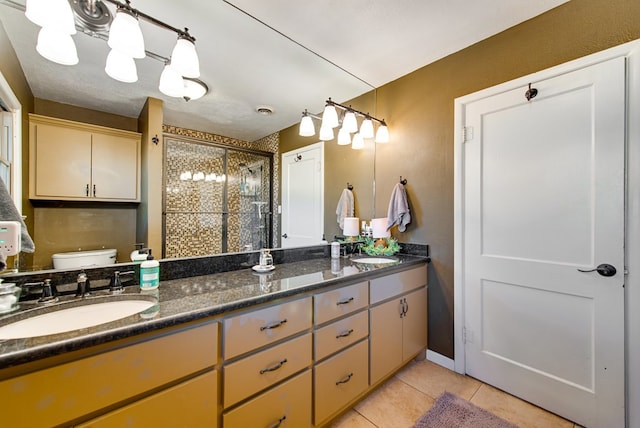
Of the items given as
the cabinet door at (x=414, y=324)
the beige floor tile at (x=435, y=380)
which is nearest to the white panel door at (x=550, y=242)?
the beige floor tile at (x=435, y=380)

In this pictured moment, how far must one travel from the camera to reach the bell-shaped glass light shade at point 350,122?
2.35 meters

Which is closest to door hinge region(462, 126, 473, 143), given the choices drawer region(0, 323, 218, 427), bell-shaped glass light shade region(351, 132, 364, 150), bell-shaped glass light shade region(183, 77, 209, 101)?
bell-shaped glass light shade region(351, 132, 364, 150)

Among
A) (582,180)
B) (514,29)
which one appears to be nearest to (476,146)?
(582,180)

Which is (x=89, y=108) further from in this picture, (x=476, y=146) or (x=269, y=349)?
(x=476, y=146)

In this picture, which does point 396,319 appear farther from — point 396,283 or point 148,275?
point 148,275

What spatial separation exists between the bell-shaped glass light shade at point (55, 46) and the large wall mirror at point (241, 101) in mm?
29

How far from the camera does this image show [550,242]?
1.62 metres

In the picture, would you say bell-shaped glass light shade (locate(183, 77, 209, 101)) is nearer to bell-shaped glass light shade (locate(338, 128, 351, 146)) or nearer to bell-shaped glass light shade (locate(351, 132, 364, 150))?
bell-shaped glass light shade (locate(338, 128, 351, 146))

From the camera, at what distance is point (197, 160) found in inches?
56.9

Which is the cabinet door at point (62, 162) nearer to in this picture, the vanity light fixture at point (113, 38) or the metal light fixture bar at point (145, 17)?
the vanity light fixture at point (113, 38)

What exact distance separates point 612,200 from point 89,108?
2639mm

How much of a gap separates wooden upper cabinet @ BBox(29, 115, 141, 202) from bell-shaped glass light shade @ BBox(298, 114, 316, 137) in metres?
1.09

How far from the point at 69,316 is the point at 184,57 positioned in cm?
A: 125

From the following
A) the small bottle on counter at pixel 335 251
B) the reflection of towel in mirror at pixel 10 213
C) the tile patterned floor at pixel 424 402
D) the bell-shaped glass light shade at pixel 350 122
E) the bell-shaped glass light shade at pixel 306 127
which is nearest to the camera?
the reflection of towel in mirror at pixel 10 213
